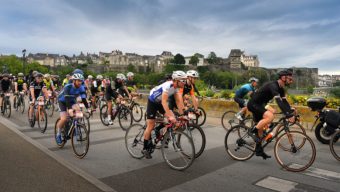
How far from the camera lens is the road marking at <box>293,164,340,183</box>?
5.76m

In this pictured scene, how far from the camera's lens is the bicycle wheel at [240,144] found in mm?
6848

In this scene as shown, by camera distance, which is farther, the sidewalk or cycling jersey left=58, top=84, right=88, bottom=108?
cycling jersey left=58, top=84, right=88, bottom=108

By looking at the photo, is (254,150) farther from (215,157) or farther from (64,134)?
(64,134)

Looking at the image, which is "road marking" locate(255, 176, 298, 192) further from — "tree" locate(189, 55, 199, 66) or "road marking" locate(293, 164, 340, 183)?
"tree" locate(189, 55, 199, 66)

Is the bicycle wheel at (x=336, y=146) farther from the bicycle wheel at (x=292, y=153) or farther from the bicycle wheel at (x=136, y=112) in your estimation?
the bicycle wheel at (x=136, y=112)

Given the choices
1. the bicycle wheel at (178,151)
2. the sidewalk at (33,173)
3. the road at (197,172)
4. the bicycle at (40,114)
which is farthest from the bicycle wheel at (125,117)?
the bicycle wheel at (178,151)

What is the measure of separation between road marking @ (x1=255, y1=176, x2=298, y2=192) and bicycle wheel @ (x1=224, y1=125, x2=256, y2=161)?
1176 millimetres

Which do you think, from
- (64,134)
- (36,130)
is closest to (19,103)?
(36,130)

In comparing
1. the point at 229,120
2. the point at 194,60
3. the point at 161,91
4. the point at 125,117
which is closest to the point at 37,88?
the point at 125,117

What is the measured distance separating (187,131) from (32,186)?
10.2 ft

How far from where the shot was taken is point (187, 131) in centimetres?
664

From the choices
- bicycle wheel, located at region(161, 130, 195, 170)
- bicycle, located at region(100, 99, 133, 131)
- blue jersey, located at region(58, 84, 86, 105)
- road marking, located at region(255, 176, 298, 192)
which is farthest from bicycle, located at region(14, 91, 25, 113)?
road marking, located at region(255, 176, 298, 192)

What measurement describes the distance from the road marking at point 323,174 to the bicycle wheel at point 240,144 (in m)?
1.17

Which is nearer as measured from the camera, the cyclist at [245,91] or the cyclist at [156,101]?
the cyclist at [156,101]
